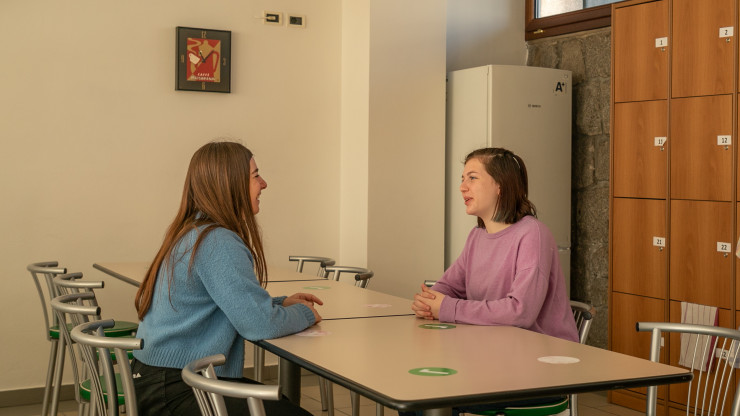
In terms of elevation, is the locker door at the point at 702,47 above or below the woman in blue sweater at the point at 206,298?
above

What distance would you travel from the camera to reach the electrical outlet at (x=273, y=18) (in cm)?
488

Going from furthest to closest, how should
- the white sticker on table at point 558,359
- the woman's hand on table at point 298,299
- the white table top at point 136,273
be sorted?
the white table top at point 136,273 < the woman's hand on table at point 298,299 < the white sticker on table at point 558,359

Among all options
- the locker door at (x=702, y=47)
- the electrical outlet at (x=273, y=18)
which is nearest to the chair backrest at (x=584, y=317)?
the locker door at (x=702, y=47)

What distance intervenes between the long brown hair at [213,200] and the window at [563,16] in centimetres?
317

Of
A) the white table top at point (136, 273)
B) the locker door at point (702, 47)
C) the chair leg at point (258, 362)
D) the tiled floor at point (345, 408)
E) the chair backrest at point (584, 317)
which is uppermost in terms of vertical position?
the locker door at point (702, 47)

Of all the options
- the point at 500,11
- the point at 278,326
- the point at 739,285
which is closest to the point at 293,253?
the point at 500,11

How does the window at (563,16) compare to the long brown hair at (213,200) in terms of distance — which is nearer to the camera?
the long brown hair at (213,200)

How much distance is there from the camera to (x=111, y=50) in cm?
449

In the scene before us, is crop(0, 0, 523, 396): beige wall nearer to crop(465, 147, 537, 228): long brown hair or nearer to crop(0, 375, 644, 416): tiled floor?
crop(0, 375, 644, 416): tiled floor

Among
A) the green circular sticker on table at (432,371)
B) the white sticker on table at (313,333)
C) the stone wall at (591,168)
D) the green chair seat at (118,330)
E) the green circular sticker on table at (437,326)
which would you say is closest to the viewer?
the green circular sticker on table at (432,371)

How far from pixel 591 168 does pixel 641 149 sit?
74cm

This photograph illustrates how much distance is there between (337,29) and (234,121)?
2.91 feet

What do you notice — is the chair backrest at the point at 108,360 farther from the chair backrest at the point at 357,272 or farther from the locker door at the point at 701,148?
the locker door at the point at 701,148

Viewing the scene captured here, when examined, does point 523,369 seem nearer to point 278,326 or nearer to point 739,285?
point 278,326
